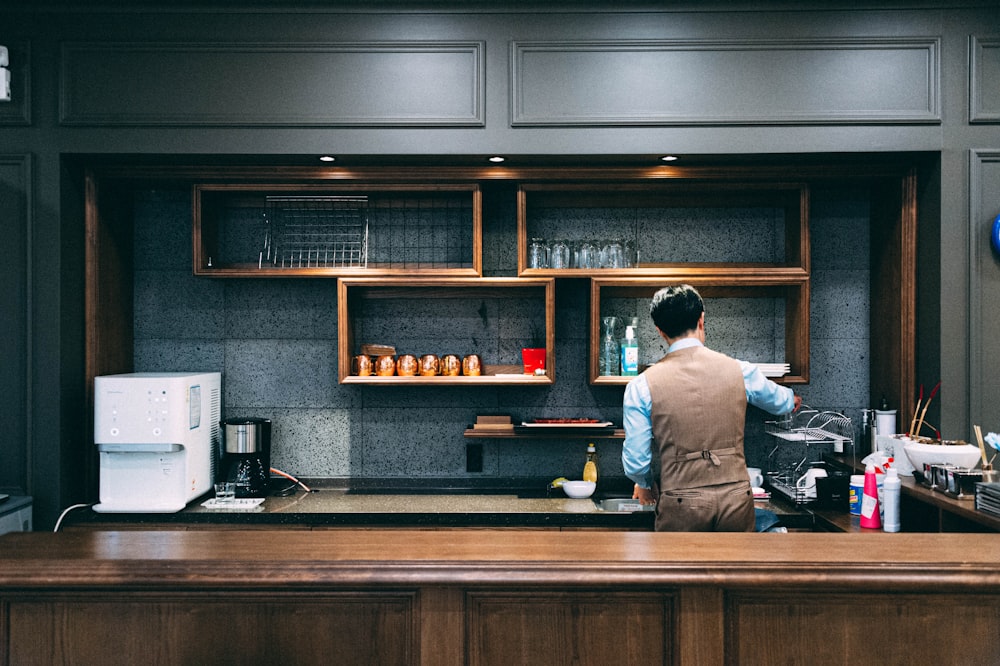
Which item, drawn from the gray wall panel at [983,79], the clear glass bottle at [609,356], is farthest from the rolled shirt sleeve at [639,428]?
the gray wall panel at [983,79]

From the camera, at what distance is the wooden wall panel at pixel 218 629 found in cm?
145

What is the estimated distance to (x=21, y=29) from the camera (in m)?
3.04

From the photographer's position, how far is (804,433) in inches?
135

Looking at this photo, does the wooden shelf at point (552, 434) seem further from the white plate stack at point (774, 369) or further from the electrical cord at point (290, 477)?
the electrical cord at point (290, 477)

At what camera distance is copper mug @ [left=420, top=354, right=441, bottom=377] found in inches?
134

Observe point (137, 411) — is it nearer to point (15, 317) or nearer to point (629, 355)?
point (15, 317)

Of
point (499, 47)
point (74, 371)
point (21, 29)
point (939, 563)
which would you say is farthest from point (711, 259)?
point (21, 29)

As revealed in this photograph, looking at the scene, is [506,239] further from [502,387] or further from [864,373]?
[864,373]

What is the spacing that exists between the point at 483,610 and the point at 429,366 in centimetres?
203

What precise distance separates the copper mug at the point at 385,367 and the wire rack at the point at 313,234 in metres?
0.55

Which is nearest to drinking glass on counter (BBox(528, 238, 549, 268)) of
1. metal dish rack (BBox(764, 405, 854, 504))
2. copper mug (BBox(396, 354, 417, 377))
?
copper mug (BBox(396, 354, 417, 377))

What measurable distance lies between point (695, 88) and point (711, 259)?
943 millimetres

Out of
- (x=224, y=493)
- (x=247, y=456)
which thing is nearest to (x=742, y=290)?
(x=247, y=456)

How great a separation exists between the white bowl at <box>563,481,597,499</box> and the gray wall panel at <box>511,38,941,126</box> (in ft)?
5.55
